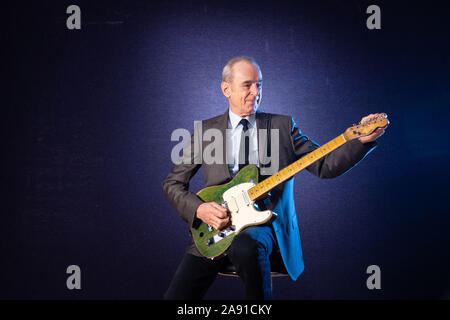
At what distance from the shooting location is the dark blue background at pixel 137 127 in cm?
305

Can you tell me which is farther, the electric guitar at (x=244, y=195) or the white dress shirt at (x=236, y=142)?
the white dress shirt at (x=236, y=142)

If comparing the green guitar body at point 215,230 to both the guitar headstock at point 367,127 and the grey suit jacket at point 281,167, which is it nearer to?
the grey suit jacket at point 281,167

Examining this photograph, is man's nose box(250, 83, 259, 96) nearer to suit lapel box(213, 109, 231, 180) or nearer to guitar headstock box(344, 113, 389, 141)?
suit lapel box(213, 109, 231, 180)

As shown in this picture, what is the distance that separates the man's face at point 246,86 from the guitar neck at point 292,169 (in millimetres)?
435

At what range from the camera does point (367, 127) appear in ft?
5.98

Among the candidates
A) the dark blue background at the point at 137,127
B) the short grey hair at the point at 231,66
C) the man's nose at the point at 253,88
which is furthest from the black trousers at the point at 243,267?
the dark blue background at the point at 137,127

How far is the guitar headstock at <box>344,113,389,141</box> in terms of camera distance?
5.85 ft

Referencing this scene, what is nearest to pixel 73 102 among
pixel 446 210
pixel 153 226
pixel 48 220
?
pixel 48 220

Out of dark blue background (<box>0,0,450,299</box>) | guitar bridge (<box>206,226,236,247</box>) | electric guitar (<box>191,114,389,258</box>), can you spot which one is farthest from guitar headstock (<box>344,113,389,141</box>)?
dark blue background (<box>0,0,450,299</box>)

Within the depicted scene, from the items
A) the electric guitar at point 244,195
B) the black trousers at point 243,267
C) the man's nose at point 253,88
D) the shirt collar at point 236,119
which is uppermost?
the man's nose at point 253,88

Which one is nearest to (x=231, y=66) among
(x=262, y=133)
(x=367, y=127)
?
(x=262, y=133)

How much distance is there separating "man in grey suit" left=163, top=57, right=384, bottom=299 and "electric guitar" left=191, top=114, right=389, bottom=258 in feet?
0.13

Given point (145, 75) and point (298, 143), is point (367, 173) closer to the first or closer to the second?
point (298, 143)

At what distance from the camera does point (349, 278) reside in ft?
9.95
